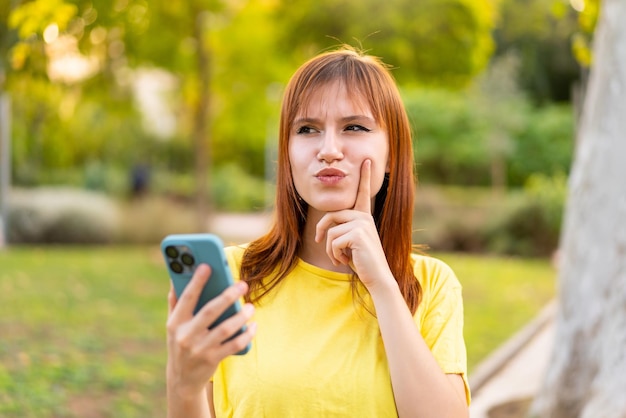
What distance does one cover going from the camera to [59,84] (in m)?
12.8

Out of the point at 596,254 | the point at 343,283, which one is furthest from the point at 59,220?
the point at 343,283

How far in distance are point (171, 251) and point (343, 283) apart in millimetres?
574

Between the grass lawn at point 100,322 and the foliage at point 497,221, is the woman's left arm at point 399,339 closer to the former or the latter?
the grass lawn at point 100,322

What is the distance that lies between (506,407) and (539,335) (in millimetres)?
3489

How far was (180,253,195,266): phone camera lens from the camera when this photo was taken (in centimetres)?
135

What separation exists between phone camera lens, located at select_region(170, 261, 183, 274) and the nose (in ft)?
1.59

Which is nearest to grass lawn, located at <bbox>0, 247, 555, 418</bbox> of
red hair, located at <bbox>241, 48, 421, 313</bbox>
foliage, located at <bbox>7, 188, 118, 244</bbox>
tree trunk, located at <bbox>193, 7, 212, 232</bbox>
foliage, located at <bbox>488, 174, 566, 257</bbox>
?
foliage, located at <bbox>7, 188, 118, 244</bbox>

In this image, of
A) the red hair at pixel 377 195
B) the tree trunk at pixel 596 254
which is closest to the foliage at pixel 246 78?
the red hair at pixel 377 195

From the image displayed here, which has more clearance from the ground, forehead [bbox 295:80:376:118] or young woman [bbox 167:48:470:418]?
forehead [bbox 295:80:376:118]

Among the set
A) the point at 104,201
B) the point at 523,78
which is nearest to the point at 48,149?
the point at 104,201

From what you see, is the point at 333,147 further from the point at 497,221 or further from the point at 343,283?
the point at 497,221

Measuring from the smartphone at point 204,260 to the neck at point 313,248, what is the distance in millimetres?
570

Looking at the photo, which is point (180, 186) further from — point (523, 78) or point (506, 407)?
point (506, 407)

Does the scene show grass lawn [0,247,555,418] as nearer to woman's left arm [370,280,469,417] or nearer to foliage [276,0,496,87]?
foliage [276,0,496,87]
